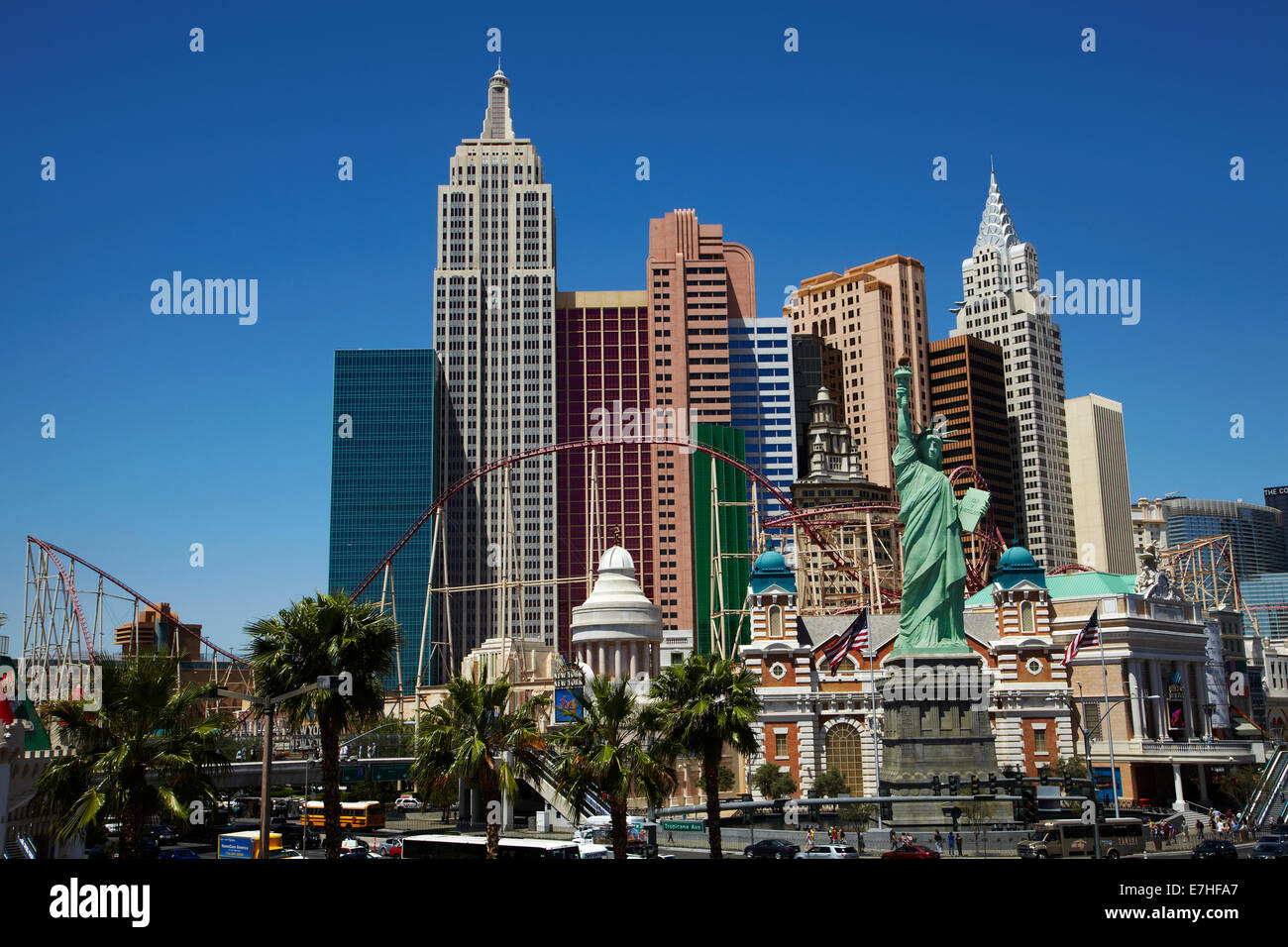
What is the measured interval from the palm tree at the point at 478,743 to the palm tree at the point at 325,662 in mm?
1972

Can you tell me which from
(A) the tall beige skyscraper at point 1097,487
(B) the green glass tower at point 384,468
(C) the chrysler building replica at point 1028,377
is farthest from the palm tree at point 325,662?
(A) the tall beige skyscraper at point 1097,487

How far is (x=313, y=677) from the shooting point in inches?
1215

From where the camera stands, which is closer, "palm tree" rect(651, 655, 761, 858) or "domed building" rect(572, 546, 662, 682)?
"palm tree" rect(651, 655, 761, 858)

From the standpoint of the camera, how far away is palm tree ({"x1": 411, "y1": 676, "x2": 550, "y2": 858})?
3056cm

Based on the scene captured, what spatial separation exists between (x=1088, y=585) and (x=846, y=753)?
70.0 ft

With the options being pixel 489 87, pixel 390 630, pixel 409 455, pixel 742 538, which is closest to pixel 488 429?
pixel 409 455

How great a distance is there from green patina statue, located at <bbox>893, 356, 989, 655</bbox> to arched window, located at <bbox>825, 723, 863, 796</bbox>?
9.12 metres

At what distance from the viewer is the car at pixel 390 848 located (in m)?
47.6

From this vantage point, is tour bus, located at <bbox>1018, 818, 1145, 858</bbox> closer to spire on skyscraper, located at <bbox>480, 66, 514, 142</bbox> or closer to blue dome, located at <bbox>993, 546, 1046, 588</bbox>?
blue dome, located at <bbox>993, 546, 1046, 588</bbox>

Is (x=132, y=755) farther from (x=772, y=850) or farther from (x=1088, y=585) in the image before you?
(x=1088, y=585)

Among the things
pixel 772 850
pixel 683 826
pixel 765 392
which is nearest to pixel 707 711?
pixel 772 850

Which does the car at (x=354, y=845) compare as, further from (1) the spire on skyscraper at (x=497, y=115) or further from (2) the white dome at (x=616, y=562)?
(1) the spire on skyscraper at (x=497, y=115)

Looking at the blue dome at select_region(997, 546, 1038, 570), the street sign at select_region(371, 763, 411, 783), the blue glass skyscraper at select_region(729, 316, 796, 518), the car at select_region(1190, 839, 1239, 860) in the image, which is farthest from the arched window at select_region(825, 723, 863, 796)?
the blue glass skyscraper at select_region(729, 316, 796, 518)

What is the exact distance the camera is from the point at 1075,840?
152 ft
